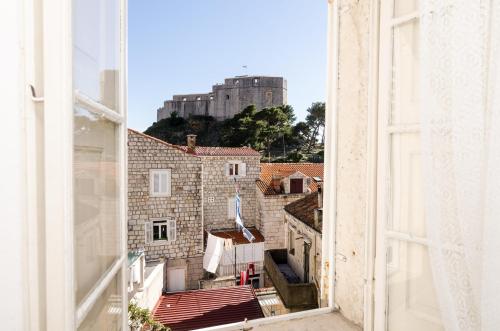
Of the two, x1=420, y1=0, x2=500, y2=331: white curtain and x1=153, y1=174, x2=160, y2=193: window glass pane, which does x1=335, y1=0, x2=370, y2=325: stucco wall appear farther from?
x1=153, y1=174, x2=160, y2=193: window glass pane

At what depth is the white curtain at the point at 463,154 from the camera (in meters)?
0.65

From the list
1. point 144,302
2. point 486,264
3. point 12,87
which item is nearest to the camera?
point 12,87

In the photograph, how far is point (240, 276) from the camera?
9.62 metres

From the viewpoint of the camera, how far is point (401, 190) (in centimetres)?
103

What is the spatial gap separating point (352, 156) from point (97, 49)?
1.03m

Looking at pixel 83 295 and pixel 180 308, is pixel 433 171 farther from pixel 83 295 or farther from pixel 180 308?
pixel 180 308

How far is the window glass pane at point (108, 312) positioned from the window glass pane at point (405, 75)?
3.32 ft

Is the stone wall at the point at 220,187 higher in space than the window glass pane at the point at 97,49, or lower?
lower

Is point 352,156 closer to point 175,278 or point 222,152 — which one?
point 175,278

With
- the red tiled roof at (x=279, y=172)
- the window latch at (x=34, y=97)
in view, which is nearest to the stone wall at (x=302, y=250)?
the red tiled roof at (x=279, y=172)

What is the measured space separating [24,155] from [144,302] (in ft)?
18.3

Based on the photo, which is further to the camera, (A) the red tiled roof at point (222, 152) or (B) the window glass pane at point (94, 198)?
(A) the red tiled roof at point (222, 152)

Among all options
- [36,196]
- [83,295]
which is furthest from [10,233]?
[83,295]

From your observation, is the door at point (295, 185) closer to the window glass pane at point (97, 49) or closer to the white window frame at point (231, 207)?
the white window frame at point (231, 207)
